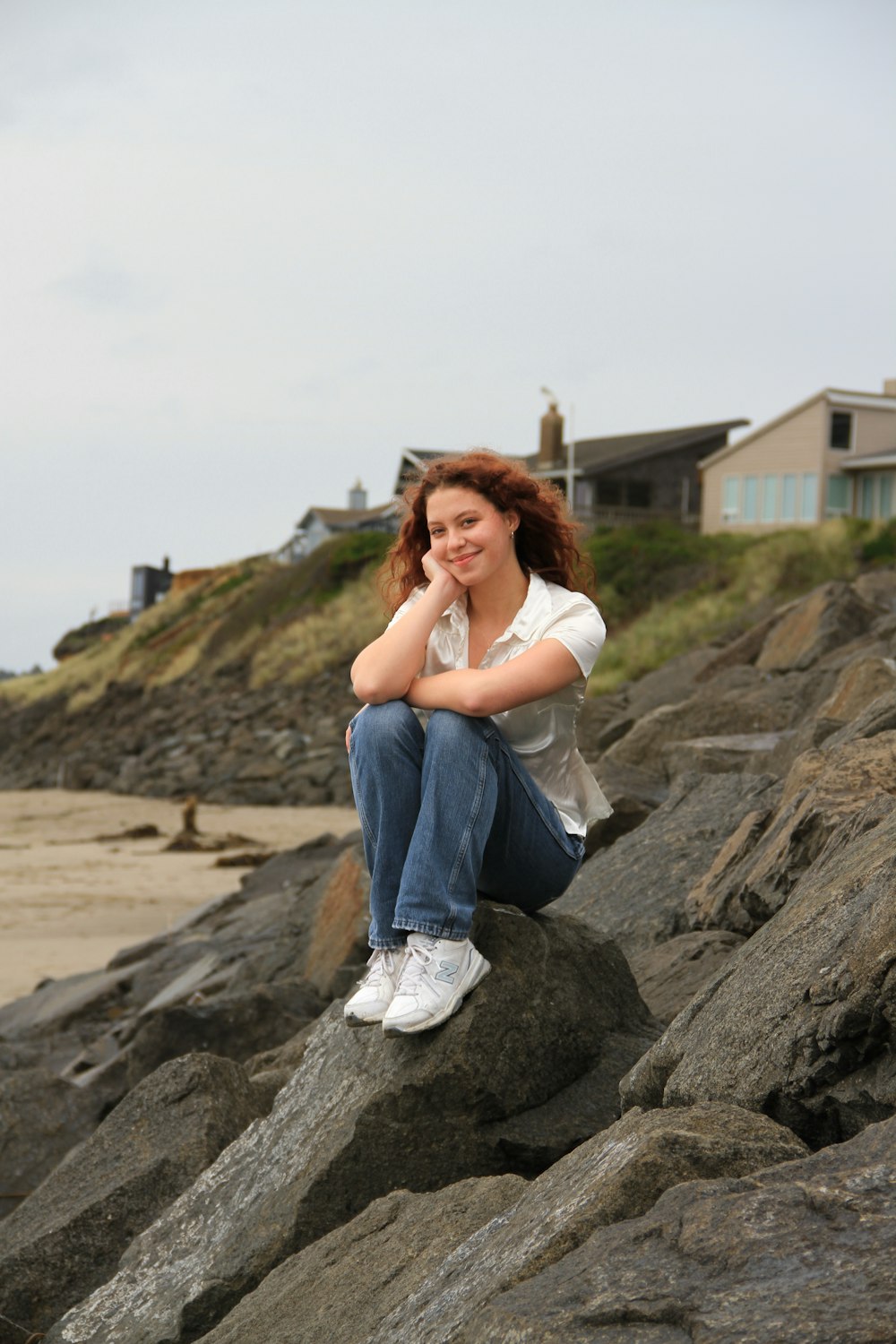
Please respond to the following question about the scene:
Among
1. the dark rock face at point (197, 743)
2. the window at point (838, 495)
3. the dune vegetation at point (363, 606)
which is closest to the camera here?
the dark rock face at point (197, 743)

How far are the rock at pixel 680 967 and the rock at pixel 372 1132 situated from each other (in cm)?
38

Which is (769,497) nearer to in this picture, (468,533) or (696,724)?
(696,724)

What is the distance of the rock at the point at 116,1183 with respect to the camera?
13.2 feet

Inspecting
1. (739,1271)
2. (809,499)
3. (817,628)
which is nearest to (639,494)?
(809,499)

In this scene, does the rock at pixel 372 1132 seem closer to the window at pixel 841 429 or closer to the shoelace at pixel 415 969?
the shoelace at pixel 415 969

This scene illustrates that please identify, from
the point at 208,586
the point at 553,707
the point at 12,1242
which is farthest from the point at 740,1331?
the point at 208,586

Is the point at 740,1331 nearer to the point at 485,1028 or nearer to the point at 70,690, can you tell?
the point at 485,1028

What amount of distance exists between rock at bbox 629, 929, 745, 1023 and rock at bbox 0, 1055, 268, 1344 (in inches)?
53.5

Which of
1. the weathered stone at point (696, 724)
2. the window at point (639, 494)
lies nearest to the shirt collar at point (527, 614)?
the weathered stone at point (696, 724)

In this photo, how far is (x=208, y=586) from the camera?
5134cm

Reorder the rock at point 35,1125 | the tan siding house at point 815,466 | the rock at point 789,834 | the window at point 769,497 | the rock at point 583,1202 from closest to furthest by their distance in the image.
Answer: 1. the rock at point 583,1202
2. the rock at point 789,834
3. the rock at point 35,1125
4. the tan siding house at point 815,466
5. the window at point 769,497

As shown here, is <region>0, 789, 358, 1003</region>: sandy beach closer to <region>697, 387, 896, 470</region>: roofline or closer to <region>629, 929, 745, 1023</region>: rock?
<region>629, 929, 745, 1023</region>: rock

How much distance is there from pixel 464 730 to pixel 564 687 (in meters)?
0.43

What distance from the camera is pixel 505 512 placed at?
402 cm
